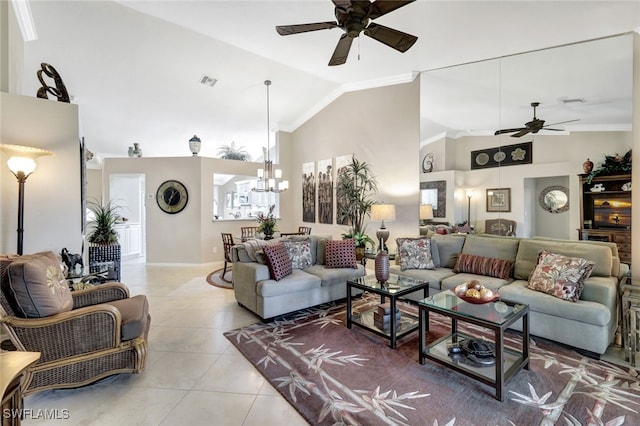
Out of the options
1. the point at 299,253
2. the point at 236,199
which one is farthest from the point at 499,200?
the point at 236,199

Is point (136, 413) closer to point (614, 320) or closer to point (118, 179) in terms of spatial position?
point (614, 320)

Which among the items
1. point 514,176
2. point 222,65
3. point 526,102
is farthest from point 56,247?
point 526,102

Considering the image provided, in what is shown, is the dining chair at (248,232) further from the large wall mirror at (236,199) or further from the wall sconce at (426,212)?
the wall sconce at (426,212)

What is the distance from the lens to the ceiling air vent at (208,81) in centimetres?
534

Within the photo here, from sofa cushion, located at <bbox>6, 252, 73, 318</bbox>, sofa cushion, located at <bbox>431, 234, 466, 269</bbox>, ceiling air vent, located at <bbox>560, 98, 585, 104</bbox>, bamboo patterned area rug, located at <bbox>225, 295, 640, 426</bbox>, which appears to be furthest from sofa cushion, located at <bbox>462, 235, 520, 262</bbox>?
sofa cushion, located at <bbox>6, 252, 73, 318</bbox>

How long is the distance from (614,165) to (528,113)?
1.13m

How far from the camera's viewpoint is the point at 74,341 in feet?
6.82

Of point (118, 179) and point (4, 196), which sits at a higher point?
point (118, 179)

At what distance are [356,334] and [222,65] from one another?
4810 mm

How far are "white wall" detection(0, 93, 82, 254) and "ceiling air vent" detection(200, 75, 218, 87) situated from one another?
2.41m

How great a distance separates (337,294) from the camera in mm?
3902

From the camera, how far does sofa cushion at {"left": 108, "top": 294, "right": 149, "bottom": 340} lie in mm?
2242

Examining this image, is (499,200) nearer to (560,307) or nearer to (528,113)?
(528,113)

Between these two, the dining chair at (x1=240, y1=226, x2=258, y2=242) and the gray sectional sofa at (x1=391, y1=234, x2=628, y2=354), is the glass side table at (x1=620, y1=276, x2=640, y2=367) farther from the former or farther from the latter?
the dining chair at (x1=240, y1=226, x2=258, y2=242)
